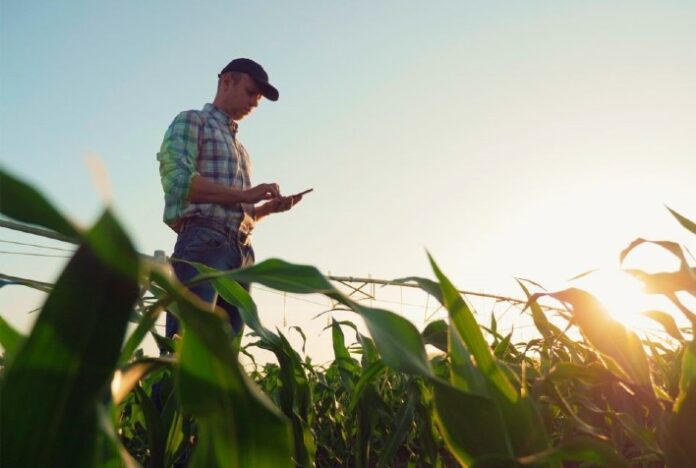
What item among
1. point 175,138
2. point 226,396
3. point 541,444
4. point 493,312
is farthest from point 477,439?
point 175,138

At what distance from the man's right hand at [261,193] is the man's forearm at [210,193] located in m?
0.03

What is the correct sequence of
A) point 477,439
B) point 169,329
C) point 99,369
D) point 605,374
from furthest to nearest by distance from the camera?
point 169,329 → point 605,374 → point 477,439 → point 99,369

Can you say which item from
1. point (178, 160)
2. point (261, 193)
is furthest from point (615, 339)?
point (178, 160)

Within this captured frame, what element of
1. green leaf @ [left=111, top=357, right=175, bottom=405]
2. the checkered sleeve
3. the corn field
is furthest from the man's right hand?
green leaf @ [left=111, top=357, right=175, bottom=405]

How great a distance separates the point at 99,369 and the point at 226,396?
61 mm

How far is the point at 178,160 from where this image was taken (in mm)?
2568

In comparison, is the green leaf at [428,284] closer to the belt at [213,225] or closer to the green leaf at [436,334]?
the green leaf at [436,334]

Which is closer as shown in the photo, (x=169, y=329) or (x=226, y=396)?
(x=226, y=396)

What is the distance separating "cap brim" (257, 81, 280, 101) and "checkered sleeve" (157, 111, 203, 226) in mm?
490

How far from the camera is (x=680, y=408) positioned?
15.1 inches

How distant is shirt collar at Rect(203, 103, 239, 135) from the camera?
2.93 meters

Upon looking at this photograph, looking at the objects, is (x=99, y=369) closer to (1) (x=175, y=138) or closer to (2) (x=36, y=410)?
(2) (x=36, y=410)

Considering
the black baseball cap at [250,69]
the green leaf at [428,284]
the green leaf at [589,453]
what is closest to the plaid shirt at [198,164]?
the black baseball cap at [250,69]

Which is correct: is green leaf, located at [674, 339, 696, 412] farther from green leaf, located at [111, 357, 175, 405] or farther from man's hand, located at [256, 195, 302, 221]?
man's hand, located at [256, 195, 302, 221]
